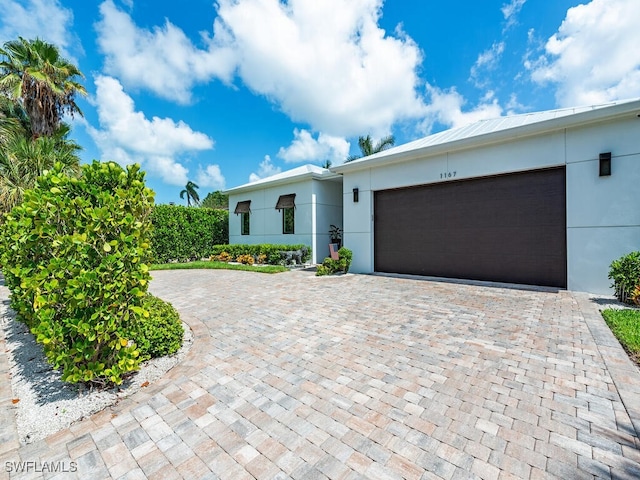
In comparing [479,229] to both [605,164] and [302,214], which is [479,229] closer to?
[605,164]

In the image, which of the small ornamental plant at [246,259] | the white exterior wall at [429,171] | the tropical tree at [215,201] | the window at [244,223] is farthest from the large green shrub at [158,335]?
the tropical tree at [215,201]

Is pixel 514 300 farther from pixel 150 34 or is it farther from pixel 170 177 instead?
pixel 170 177

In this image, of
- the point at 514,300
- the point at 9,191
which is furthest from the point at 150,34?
the point at 514,300

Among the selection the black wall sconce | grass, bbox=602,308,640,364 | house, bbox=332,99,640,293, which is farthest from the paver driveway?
the black wall sconce

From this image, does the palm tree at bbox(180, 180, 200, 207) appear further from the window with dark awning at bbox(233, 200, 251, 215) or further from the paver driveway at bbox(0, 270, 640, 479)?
the paver driveway at bbox(0, 270, 640, 479)

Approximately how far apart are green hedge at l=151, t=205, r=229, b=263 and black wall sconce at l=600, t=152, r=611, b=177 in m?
15.6

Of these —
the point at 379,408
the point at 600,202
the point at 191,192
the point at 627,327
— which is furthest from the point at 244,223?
the point at 191,192

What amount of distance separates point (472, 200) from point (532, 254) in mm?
2089

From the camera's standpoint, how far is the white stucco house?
6.26 metres

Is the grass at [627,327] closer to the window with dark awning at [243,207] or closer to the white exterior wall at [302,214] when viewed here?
the white exterior wall at [302,214]

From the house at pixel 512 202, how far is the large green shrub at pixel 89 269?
814cm

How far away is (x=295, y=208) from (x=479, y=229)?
8.03 metres

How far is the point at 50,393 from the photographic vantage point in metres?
2.80

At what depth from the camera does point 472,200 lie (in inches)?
326
